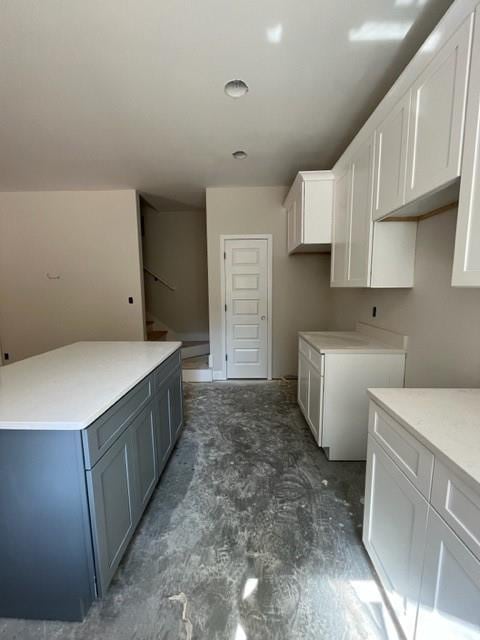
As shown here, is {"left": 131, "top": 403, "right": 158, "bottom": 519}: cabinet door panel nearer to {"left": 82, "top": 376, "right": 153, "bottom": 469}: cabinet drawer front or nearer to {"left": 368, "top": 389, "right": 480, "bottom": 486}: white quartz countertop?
{"left": 82, "top": 376, "right": 153, "bottom": 469}: cabinet drawer front

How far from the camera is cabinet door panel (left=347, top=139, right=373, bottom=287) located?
73.9 inches

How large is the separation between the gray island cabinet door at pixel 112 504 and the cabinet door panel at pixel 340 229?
206 cm

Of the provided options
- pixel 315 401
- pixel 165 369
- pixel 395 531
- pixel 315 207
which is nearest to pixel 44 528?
pixel 165 369

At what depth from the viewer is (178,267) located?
5402mm

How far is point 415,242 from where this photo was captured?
6.20ft

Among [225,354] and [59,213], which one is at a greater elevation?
[59,213]

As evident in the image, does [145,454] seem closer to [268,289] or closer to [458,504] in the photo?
[458,504]

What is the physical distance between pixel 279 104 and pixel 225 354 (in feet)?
9.76

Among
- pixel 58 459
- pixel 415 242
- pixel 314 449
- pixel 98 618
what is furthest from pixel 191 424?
pixel 415 242

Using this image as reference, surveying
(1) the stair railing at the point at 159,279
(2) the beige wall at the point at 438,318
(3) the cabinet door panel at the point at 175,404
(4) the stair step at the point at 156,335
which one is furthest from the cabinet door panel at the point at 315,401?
(1) the stair railing at the point at 159,279

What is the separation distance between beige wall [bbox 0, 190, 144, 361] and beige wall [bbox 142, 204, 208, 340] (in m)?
1.38

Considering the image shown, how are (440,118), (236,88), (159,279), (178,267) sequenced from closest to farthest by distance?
1. (440,118)
2. (236,88)
3. (159,279)
4. (178,267)

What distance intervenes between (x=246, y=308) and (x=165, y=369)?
213cm

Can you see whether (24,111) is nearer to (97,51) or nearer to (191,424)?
(97,51)
